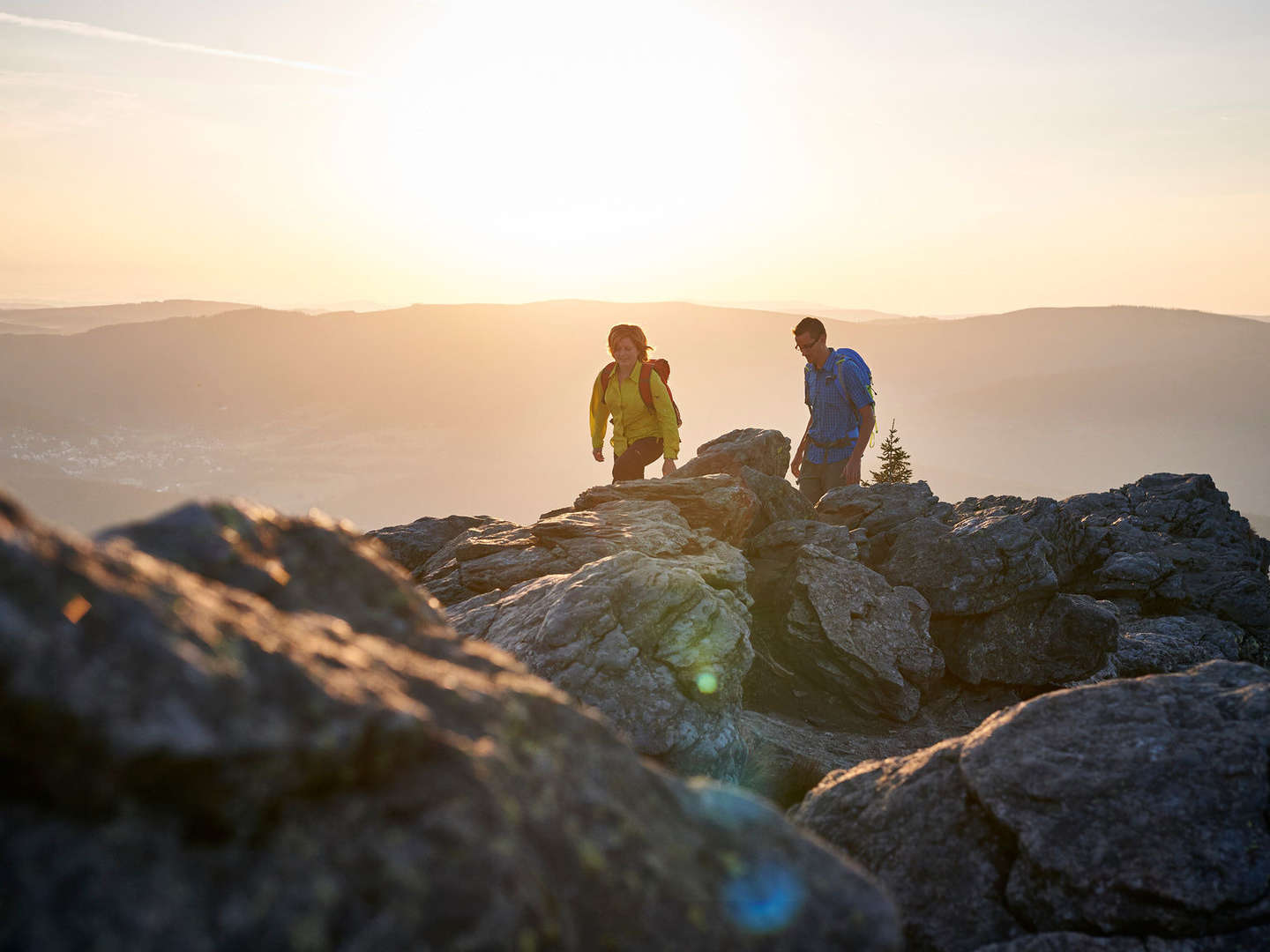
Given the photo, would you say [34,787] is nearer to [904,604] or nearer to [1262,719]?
[1262,719]

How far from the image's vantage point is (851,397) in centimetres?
1742

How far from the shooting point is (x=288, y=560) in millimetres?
3629

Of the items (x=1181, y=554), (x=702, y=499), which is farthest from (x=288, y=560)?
(x=1181, y=554)

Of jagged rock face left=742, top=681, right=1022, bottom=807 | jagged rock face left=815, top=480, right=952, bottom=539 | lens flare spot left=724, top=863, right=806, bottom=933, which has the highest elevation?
lens flare spot left=724, top=863, right=806, bottom=933

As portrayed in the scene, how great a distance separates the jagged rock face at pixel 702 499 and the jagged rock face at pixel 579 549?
52 cm

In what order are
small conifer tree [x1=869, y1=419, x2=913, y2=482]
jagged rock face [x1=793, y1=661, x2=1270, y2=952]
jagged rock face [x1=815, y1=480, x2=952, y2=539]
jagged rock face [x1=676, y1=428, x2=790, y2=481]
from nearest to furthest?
1. jagged rock face [x1=793, y1=661, x2=1270, y2=952]
2. jagged rock face [x1=815, y1=480, x2=952, y2=539]
3. jagged rock face [x1=676, y1=428, x2=790, y2=481]
4. small conifer tree [x1=869, y1=419, x2=913, y2=482]

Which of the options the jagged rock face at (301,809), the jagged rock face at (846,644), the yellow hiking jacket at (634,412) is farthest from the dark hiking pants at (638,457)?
the jagged rock face at (301,809)

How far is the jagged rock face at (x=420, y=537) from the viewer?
16.4 metres

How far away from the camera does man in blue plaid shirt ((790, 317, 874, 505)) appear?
56.5 ft

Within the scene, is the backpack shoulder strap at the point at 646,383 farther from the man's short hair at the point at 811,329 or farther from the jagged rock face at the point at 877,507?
the jagged rock face at the point at 877,507

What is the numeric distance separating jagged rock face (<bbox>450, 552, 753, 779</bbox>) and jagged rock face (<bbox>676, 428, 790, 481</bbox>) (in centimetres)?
756

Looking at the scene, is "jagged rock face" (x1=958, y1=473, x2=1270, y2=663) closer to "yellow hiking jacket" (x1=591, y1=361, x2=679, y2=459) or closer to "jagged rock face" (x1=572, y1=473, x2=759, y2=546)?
"jagged rock face" (x1=572, y1=473, x2=759, y2=546)

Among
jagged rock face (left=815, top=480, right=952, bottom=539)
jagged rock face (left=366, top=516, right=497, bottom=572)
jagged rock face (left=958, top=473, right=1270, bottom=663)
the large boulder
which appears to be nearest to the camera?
the large boulder

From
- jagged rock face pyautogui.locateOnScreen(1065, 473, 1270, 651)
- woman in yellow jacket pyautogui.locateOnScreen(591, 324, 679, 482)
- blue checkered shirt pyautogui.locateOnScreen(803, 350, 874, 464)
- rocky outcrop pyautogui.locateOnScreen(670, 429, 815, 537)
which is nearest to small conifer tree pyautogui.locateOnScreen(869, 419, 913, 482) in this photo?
jagged rock face pyautogui.locateOnScreen(1065, 473, 1270, 651)
